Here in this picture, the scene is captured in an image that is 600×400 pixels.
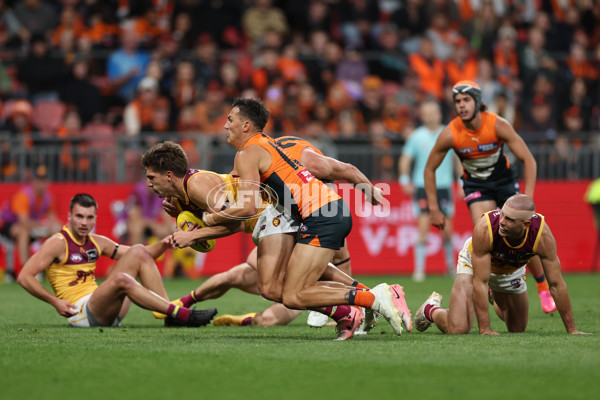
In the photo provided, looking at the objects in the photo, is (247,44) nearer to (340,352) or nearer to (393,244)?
(393,244)

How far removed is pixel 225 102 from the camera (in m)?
17.5

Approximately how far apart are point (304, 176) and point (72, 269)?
3010 mm

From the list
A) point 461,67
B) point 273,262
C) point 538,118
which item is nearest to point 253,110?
point 273,262

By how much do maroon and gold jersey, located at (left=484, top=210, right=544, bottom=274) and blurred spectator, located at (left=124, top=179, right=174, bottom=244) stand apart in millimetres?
9604

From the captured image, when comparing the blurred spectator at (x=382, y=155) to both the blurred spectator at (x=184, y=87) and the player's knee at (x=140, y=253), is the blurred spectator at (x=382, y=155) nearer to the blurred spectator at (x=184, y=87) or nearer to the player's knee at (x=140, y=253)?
the blurred spectator at (x=184, y=87)

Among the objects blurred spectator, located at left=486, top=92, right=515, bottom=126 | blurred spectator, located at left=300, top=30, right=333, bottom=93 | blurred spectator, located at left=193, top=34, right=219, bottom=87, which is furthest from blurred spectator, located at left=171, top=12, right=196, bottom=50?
blurred spectator, located at left=486, top=92, right=515, bottom=126

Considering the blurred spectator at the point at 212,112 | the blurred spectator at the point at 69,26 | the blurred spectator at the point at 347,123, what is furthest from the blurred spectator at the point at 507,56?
the blurred spectator at the point at 69,26

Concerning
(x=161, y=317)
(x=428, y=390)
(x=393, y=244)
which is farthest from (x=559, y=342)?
(x=393, y=244)

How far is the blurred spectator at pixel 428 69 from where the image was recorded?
18672 mm

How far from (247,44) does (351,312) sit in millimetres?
12423

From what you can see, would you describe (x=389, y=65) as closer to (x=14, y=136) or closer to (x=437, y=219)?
(x=14, y=136)

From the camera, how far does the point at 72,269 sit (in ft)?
31.1

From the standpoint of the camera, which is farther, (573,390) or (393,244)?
(393,244)

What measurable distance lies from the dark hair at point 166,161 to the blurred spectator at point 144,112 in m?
8.71
